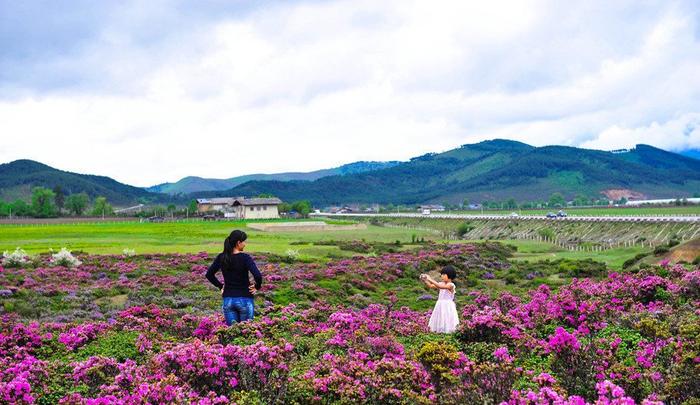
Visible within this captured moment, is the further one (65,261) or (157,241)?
(157,241)

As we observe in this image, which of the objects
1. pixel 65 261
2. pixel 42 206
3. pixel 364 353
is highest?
pixel 42 206

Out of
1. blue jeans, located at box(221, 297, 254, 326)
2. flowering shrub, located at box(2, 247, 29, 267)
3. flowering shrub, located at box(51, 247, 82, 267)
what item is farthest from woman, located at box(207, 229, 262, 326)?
flowering shrub, located at box(2, 247, 29, 267)

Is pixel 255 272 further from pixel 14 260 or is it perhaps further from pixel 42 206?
pixel 42 206

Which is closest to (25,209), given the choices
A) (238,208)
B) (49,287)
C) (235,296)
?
(238,208)

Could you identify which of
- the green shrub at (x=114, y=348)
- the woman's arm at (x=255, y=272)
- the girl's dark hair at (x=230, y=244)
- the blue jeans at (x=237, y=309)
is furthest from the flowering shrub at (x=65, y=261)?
the woman's arm at (x=255, y=272)

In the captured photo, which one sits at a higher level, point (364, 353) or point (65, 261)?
point (364, 353)

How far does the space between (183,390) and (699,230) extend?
71.3 metres

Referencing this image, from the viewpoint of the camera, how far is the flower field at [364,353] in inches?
294

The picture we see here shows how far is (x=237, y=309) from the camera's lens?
12.6 metres

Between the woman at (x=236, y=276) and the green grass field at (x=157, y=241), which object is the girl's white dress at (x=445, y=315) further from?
the green grass field at (x=157, y=241)

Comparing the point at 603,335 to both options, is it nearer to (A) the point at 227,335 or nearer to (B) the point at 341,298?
(A) the point at 227,335

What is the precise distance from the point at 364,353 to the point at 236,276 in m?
3.78

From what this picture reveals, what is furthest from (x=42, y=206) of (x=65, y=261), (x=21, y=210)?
(x=65, y=261)

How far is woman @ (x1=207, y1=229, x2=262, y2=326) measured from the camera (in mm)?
11906
